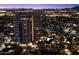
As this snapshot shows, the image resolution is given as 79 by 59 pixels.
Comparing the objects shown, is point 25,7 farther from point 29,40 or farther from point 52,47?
point 52,47

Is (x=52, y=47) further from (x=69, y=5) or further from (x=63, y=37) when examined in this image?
(x=69, y=5)

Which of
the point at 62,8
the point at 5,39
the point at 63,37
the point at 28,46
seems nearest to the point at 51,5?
the point at 62,8

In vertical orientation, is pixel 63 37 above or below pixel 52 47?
above

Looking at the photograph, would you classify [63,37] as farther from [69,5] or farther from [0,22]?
[0,22]

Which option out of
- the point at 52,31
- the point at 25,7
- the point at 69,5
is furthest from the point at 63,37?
the point at 25,7
